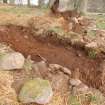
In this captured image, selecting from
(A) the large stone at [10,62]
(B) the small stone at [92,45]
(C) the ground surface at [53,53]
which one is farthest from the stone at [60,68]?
(B) the small stone at [92,45]

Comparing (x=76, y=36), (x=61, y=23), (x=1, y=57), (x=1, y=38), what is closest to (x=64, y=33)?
(x=76, y=36)

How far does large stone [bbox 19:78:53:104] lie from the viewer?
290cm

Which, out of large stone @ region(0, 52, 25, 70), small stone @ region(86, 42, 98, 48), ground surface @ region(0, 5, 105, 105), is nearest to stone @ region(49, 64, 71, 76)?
ground surface @ region(0, 5, 105, 105)

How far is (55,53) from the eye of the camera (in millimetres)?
3865

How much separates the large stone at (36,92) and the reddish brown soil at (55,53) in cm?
59

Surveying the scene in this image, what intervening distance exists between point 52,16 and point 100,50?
1.65 meters

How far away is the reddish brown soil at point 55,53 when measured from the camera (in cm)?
348

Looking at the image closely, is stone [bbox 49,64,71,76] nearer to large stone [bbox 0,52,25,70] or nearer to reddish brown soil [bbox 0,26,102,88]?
reddish brown soil [bbox 0,26,102,88]

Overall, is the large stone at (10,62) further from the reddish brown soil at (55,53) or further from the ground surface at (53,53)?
the reddish brown soil at (55,53)

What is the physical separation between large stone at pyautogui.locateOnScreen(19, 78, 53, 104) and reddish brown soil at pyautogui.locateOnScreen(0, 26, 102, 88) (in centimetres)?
59

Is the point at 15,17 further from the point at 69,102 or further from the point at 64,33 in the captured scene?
the point at 69,102

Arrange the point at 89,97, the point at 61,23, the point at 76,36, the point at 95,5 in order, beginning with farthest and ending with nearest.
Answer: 1. the point at 95,5
2. the point at 61,23
3. the point at 76,36
4. the point at 89,97

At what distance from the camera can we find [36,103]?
115 inches

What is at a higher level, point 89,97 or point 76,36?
point 76,36
